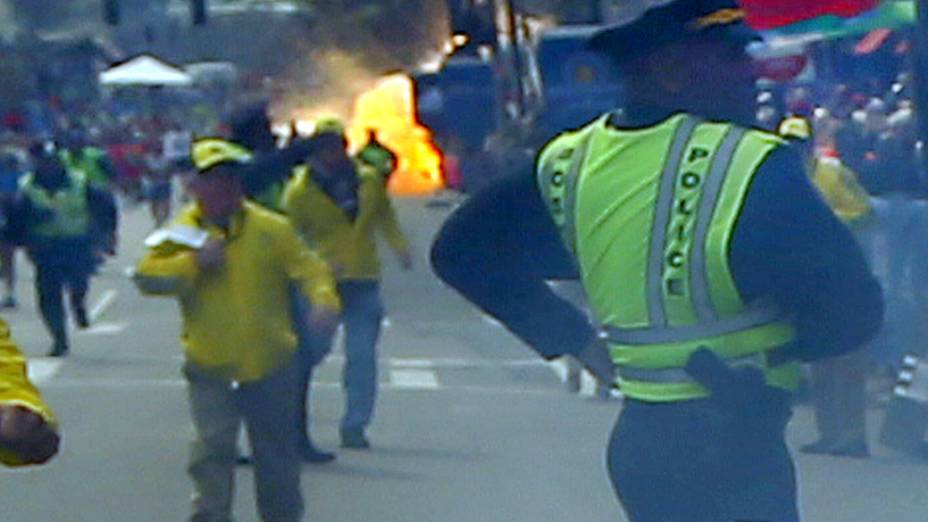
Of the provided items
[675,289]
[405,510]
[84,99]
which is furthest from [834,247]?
[84,99]

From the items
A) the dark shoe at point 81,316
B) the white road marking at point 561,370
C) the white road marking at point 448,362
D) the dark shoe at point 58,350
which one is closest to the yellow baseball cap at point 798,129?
the white road marking at point 561,370

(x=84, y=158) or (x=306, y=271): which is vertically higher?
(x=306, y=271)

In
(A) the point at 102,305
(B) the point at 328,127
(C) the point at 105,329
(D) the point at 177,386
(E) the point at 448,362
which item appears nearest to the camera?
(B) the point at 328,127

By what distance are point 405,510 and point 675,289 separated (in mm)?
6736

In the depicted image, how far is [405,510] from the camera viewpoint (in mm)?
11219

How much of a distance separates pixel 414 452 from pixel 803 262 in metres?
8.96

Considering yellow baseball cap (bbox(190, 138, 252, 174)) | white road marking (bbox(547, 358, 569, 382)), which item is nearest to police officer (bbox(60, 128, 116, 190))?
white road marking (bbox(547, 358, 569, 382))

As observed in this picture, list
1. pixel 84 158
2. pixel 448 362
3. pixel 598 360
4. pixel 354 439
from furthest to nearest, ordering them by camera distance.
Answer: pixel 84 158
pixel 448 362
pixel 354 439
pixel 598 360

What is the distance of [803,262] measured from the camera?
14.7 feet

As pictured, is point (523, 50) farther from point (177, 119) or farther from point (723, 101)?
point (723, 101)

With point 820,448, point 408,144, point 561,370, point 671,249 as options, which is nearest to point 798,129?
point 820,448

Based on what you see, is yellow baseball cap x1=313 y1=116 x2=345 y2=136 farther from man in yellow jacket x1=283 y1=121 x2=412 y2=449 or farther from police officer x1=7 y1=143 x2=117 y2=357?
police officer x1=7 y1=143 x2=117 y2=357

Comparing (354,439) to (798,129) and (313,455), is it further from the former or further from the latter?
(798,129)

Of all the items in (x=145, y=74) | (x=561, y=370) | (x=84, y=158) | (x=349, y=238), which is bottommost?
(x=145, y=74)
